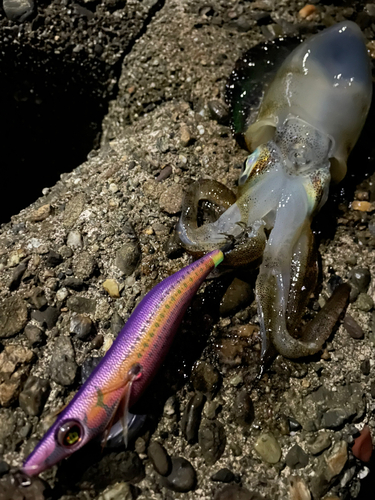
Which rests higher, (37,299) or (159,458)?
(37,299)

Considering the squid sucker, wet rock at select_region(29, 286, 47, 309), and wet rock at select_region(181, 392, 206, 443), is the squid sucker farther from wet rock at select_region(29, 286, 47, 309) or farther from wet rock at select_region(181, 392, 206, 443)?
wet rock at select_region(29, 286, 47, 309)

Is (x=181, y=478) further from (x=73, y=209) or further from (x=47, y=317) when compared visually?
(x=73, y=209)

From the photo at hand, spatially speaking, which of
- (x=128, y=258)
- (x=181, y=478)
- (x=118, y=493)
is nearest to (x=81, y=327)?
(x=128, y=258)

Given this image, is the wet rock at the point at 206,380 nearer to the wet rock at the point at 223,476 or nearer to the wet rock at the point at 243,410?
the wet rock at the point at 243,410

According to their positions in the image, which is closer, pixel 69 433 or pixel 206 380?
pixel 69 433

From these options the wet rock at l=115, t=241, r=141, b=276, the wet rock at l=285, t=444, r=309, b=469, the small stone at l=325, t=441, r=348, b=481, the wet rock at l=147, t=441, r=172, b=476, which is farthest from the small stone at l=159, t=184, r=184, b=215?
the small stone at l=325, t=441, r=348, b=481

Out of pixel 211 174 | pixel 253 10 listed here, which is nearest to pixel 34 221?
pixel 211 174

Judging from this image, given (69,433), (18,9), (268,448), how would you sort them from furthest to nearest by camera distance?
1. (18,9)
2. (268,448)
3. (69,433)

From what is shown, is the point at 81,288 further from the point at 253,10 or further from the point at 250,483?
the point at 253,10

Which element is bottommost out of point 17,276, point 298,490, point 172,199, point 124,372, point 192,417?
point 298,490
